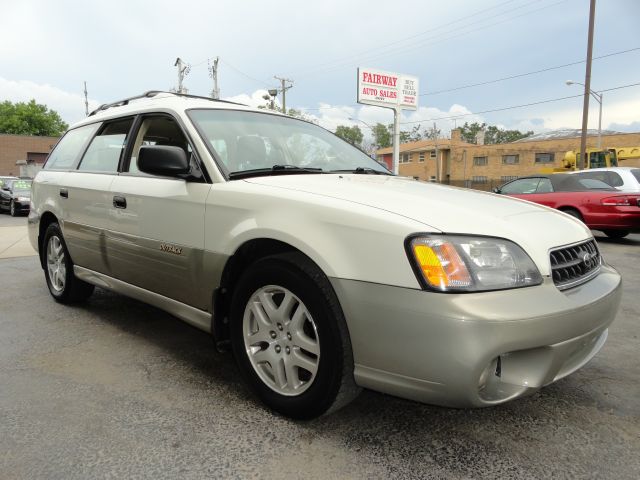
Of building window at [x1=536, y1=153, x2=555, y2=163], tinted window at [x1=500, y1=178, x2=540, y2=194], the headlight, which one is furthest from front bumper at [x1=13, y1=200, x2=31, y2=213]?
building window at [x1=536, y1=153, x2=555, y2=163]

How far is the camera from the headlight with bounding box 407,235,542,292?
1.85 meters

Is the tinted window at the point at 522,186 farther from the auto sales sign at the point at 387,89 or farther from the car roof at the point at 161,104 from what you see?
the auto sales sign at the point at 387,89

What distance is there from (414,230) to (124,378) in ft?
6.61

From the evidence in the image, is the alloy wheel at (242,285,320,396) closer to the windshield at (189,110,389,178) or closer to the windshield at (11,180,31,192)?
the windshield at (189,110,389,178)

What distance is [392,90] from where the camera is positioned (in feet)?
74.6

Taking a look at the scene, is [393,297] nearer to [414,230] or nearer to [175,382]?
[414,230]

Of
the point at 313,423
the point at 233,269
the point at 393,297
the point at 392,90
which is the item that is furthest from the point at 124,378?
the point at 392,90

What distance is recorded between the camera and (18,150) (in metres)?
50.3

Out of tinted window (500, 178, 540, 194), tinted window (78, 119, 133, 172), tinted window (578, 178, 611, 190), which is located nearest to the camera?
tinted window (78, 119, 133, 172)

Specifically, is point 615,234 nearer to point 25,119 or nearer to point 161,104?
point 161,104

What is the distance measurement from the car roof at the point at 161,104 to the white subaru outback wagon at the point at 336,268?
0.03 metres

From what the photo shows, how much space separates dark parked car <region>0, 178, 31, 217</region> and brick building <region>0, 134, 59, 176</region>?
33.7 metres

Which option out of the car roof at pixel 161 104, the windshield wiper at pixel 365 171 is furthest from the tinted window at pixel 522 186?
the car roof at pixel 161 104

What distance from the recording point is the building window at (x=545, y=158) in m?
43.0
